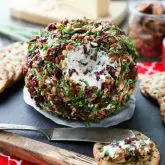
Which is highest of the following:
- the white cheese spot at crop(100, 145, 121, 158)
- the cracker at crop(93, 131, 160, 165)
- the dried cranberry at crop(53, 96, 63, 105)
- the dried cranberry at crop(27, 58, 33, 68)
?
the dried cranberry at crop(27, 58, 33, 68)

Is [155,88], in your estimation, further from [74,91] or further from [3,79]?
[3,79]

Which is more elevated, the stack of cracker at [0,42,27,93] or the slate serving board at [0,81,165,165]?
the stack of cracker at [0,42,27,93]

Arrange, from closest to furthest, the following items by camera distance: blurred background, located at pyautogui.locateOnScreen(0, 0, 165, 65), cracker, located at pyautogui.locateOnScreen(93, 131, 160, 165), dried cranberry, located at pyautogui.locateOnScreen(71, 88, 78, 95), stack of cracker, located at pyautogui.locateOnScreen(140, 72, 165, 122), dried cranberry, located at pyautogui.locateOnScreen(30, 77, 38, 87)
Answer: cracker, located at pyautogui.locateOnScreen(93, 131, 160, 165)
dried cranberry, located at pyautogui.locateOnScreen(71, 88, 78, 95)
dried cranberry, located at pyautogui.locateOnScreen(30, 77, 38, 87)
stack of cracker, located at pyautogui.locateOnScreen(140, 72, 165, 122)
blurred background, located at pyautogui.locateOnScreen(0, 0, 165, 65)

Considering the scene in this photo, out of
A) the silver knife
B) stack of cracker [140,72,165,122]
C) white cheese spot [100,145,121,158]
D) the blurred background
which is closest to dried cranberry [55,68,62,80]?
the silver knife

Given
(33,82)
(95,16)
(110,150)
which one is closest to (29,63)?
(33,82)

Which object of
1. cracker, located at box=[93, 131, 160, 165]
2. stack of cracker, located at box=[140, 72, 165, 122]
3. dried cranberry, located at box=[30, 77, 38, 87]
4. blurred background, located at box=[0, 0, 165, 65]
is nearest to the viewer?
cracker, located at box=[93, 131, 160, 165]

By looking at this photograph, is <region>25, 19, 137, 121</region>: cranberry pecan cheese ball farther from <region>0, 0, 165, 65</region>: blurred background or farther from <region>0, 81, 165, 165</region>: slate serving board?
<region>0, 0, 165, 65</region>: blurred background

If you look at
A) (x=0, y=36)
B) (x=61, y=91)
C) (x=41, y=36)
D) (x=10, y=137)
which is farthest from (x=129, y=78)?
(x=0, y=36)
